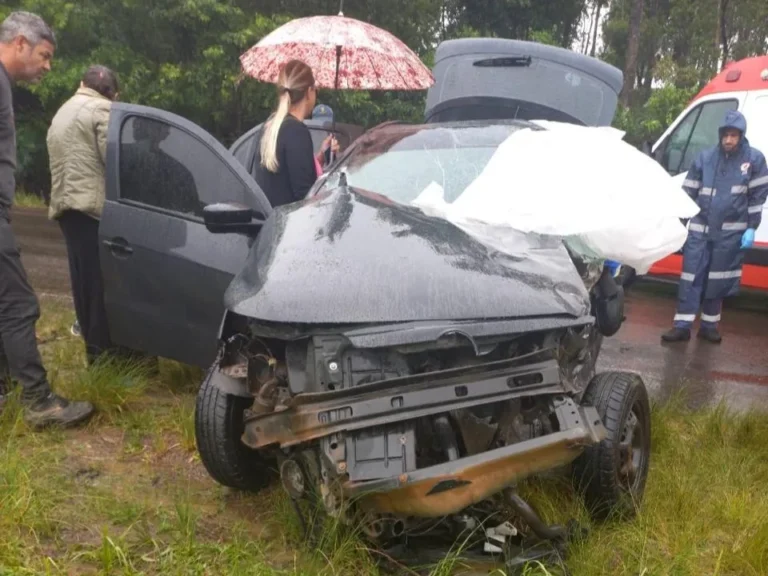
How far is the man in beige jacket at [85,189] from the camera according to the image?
4293mm

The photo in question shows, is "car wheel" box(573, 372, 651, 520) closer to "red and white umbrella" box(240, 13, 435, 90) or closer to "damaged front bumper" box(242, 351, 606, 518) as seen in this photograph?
"damaged front bumper" box(242, 351, 606, 518)

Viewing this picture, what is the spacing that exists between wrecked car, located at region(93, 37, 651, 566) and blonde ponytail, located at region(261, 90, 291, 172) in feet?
2.36

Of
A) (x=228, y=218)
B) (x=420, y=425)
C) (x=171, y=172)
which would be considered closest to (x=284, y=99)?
(x=171, y=172)

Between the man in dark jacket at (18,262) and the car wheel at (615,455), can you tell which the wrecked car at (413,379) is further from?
the man in dark jacket at (18,262)

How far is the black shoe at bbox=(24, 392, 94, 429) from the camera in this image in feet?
12.1

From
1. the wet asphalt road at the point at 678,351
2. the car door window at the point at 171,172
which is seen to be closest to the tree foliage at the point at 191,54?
the wet asphalt road at the point at 678,351

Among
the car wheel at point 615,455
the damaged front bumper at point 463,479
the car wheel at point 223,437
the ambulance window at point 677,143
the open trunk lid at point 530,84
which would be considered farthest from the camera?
the ambulance window at point 677,143

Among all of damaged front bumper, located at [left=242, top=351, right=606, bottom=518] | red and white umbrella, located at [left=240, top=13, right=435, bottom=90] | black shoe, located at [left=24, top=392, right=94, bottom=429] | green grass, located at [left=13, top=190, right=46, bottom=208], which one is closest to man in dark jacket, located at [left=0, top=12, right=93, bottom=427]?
black shoe, located at [left=24, top=392, right=94, bottom=429]

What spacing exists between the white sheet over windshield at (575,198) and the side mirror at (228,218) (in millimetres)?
777

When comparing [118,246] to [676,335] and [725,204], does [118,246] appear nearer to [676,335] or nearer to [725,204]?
[676,335]

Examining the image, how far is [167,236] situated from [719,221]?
454 centimetres

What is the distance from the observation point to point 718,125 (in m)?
7.26

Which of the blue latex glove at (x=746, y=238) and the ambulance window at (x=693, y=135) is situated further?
the ambulance window at (x=693, y=135)

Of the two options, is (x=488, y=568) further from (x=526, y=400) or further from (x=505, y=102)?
(x=505, y=102)
